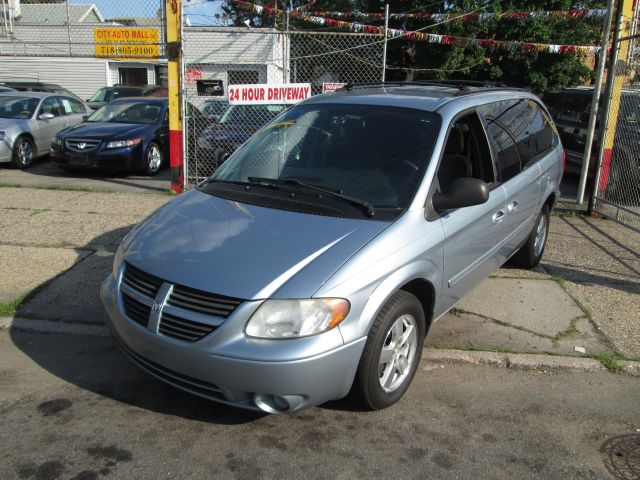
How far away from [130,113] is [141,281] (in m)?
9.30

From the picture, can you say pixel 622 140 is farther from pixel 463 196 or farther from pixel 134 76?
pixel 134 76

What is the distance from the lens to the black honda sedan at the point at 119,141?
1041 centimetres

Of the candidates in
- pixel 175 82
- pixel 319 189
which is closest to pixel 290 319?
pixel 319 189

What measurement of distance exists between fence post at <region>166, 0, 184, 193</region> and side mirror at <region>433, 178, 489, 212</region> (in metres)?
5.72

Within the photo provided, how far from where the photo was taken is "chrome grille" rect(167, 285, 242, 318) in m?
2.99

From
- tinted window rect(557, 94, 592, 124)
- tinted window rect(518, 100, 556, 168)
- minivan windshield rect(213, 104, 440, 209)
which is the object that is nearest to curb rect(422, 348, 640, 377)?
minivan windshield rect(213, 104, 440, 209)

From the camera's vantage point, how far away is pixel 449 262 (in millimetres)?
3887

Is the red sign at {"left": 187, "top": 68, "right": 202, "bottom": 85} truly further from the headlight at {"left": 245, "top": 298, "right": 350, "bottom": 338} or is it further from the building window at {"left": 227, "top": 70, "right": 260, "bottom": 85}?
the headlight at {"left": 245, "top": 298, "right": 350, "bottom": 338}

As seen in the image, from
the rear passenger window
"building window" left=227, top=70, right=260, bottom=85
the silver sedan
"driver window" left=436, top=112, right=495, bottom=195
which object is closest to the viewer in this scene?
"driver window" left=436, top=112, right=495, bottom=195

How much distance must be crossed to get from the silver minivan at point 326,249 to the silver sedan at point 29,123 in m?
8.49

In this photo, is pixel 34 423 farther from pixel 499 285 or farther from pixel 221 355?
pixel 499 285

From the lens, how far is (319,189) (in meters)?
3.87

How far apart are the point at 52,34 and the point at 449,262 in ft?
86.4

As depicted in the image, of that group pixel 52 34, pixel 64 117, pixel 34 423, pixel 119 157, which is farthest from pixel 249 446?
pixel 52 34
